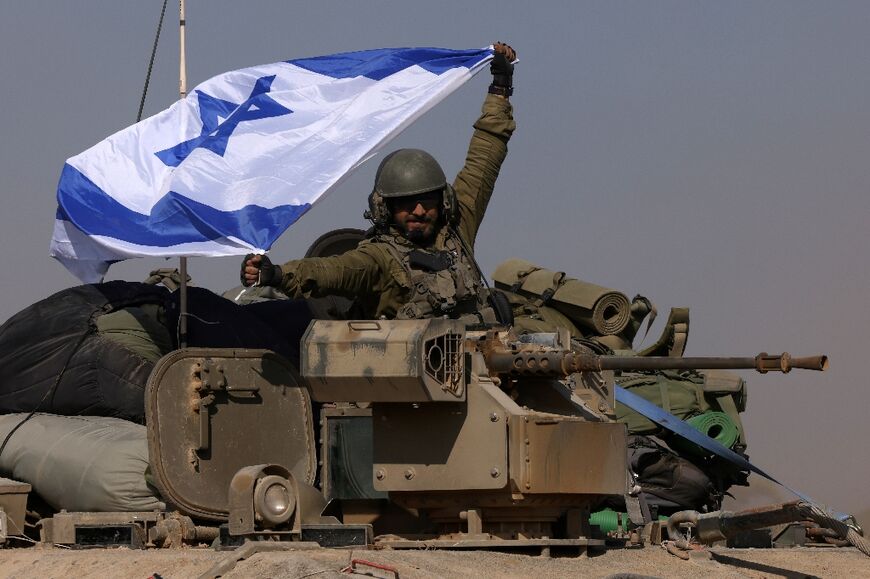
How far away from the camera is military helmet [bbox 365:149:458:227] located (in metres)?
16.2

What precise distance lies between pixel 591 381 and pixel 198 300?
4.16 meters

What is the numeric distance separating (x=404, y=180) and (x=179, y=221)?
200 centimetres

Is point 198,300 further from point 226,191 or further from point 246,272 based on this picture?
point 246,272

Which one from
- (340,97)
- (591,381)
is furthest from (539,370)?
(340,97)

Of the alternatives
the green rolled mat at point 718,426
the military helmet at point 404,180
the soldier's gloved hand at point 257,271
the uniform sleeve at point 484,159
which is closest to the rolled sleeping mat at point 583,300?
the green rolled mat at point 718,426

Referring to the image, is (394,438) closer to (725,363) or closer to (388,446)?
(388,446)

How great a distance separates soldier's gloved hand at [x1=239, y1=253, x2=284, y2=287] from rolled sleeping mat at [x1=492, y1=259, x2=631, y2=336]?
20.4 ft

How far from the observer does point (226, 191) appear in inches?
650

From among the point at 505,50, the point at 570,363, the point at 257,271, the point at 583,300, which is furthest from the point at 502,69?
the point at 570,363

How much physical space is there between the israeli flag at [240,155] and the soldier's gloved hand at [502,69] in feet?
0.35

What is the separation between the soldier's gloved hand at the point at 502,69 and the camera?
59.8 feet

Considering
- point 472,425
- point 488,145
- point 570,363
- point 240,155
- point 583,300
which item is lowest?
point 472,425

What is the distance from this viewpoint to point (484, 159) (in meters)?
18.1

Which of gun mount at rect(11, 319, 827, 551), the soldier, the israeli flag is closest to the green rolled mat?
the soldier
